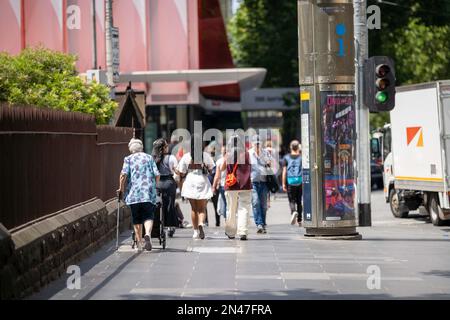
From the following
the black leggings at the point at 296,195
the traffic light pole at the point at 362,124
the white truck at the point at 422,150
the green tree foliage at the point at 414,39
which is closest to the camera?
the traffic light pole at the point at 362,124

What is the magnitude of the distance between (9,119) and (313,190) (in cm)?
824

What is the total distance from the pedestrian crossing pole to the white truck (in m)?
5.06

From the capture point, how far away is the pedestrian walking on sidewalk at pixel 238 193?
1836cm

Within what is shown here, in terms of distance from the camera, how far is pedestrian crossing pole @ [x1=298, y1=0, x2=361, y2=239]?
18.1 metres

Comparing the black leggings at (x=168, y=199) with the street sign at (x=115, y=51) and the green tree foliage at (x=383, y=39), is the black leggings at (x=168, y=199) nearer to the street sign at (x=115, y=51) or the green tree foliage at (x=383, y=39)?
the street sign at (x=115, y=51)

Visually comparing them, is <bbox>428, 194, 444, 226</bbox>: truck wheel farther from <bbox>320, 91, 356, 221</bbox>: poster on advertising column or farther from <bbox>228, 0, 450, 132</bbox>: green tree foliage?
<bbox>228, 0, 450, 132</bbox>: green tree foliage

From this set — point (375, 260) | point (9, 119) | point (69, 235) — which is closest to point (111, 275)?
point (69, 235)

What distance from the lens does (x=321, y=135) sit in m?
18.3

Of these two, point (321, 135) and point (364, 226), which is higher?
point (321, 135)

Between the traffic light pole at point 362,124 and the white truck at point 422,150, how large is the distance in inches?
76.1

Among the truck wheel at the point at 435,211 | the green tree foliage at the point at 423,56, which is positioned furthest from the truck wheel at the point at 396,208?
the green tree foliage at the point at 423,56

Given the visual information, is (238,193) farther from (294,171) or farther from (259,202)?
(294,171)

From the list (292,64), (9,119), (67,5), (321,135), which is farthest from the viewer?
(292,64)

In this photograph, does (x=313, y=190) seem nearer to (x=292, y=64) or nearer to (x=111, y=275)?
(x=111, y=275)
